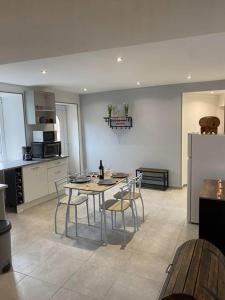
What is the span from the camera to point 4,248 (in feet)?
8.65

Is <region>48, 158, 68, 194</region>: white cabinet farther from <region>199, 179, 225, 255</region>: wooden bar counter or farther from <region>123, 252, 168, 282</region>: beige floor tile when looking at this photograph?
<region>199, 179, 225, 255</region>: wooden bar counter

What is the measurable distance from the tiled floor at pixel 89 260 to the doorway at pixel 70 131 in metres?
2.86

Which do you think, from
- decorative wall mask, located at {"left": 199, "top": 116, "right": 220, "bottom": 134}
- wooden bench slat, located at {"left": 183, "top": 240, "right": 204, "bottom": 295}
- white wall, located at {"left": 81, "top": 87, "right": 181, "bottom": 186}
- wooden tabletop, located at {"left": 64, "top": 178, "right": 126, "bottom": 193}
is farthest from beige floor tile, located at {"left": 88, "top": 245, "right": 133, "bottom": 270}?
white wall, located at {"left": 81, "top": 87, "right": 181, "bottom": 186}

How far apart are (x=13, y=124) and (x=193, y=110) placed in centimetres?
409

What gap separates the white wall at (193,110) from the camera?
562cm

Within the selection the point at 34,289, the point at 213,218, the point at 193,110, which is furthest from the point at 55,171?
the point at 193,110

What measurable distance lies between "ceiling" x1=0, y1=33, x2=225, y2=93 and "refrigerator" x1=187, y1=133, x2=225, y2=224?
3.55 feet

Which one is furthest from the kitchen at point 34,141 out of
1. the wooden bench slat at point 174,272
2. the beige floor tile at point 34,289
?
the wooden bench slat at point 174,272

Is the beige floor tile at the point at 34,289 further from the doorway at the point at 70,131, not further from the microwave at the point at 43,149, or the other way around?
the doorway at the point at 70,131

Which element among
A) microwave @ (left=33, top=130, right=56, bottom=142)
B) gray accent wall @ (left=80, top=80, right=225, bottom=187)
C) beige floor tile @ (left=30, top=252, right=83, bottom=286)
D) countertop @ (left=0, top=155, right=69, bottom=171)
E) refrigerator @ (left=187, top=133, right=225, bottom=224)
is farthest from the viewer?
gray accent wall @ (left=80, top=80, right=225, bottom=187)

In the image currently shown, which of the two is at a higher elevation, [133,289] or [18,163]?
[18,163]

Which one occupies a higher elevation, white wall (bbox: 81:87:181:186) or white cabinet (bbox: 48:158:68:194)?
white wall (bbox: 81:87:181:186)

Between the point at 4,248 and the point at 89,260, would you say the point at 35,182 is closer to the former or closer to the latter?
the point at 4,248

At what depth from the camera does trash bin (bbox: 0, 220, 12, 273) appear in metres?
2.59
